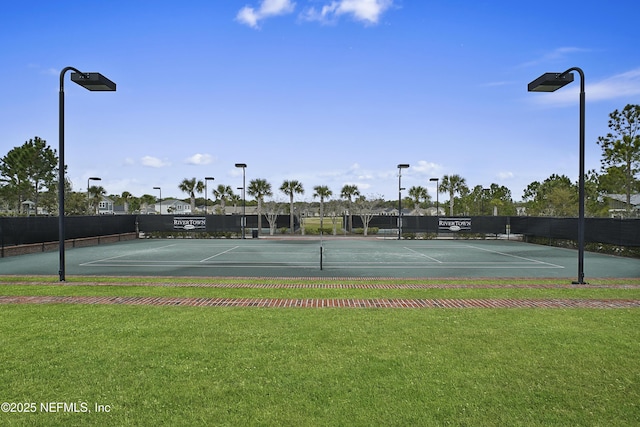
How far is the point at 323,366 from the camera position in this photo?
16.6ft

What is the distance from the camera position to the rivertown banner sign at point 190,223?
36500mm

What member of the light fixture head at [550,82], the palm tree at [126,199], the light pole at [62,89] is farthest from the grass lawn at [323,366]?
the palm tree at [126,199]

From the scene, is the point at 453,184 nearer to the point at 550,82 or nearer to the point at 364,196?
the point at 364,196

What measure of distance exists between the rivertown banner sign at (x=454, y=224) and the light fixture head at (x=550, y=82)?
25137mm

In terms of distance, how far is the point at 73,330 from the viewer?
657 cm

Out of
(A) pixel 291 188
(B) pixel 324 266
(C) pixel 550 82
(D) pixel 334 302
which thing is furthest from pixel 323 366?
(A) pixel 291 188

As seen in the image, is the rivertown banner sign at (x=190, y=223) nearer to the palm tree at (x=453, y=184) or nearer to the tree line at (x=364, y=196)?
the tree line at (x=364, y=196)

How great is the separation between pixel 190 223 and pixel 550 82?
103 feet

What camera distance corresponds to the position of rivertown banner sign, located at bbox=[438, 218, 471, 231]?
3606cm

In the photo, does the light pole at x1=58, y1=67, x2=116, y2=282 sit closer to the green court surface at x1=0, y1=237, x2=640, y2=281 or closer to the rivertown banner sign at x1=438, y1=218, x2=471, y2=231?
the green court surface at x1=0, y1=237, x2=640, y2=281

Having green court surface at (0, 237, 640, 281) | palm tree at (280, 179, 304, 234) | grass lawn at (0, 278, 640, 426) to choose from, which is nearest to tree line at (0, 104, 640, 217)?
palm tree at (280, 179, 304, 234)

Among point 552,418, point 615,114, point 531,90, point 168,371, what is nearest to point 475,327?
point 552,418

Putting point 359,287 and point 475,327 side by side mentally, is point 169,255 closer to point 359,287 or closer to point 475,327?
point 359,287

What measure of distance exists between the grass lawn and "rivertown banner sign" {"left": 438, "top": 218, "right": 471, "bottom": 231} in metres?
28.9
